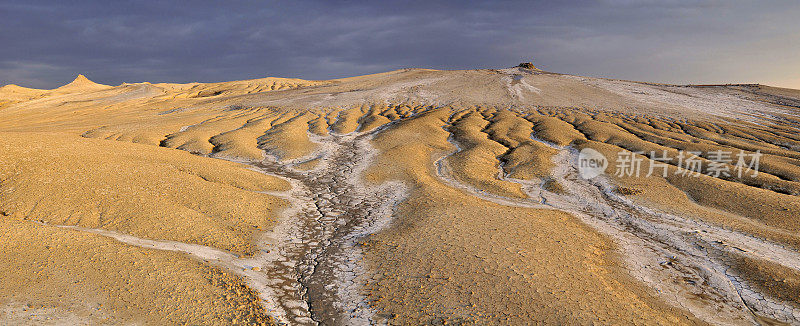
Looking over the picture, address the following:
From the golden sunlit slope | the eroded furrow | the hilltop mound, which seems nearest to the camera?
the golden sunlit slope

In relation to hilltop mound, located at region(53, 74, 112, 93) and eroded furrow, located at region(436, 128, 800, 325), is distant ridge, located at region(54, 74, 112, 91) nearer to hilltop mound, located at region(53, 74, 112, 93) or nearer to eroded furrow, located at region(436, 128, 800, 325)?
hilltop mound, located at region(53, 74, 112, 93)

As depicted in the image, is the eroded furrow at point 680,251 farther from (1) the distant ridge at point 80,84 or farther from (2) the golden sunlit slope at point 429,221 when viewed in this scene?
(1) the distant ridge at point 80,84

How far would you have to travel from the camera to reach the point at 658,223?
12617mm

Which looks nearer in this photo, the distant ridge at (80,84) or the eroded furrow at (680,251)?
the eroded furrow at (680,251)

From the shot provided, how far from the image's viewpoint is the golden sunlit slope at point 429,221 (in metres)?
7.77

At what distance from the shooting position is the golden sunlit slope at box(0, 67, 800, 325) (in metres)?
7.77

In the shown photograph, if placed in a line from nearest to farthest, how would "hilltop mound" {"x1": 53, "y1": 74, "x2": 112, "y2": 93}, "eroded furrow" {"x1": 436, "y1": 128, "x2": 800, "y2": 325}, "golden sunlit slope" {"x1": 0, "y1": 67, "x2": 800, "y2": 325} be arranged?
1. "golden sunlit slope" {"x1": 0, "y1": 67, "x2": 800, "y2": 325}
2. "eroded furrow" {"x1": 436, "y1": 128, "x2": 800, "y2": 325}
3. "hilltop mound" {"x1": 53, "y1": 74, "x2": 112, "y2": 93}

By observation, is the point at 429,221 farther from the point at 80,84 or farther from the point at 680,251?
the point at 80,84

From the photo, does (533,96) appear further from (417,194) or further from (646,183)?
(417,194)

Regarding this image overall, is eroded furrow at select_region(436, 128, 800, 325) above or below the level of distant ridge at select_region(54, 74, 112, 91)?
below

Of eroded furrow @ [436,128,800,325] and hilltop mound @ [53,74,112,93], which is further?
hilltop mound @ [53,74,112,93]

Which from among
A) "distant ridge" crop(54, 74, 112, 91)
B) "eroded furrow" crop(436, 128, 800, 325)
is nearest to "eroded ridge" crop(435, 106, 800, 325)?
"eroded furrow" crop(436, 128, 800, 325)

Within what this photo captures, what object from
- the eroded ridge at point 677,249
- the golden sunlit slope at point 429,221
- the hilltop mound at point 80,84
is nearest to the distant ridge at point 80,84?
the hilltop mound at point 80,84

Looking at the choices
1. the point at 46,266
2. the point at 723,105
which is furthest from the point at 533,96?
the point at 46,266
